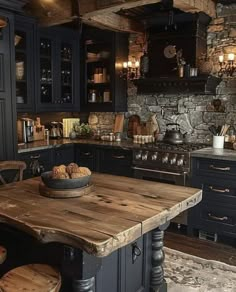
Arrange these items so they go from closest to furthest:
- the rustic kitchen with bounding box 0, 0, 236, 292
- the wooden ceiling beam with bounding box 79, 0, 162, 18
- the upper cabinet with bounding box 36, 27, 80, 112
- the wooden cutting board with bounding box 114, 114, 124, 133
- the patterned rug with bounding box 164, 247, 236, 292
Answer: the rustic kitchen with bounding box 0, 0, 236, 292 < the patterned rug with bounding box 164, 247, 236, 292 < the wooden ceiling beam with bounding box 79, 0, 162, 18 < the upper cabinet with bounding box 36, 27, 80, 112 < the wooden cutting board with bounding box 114, 114, 124, 133

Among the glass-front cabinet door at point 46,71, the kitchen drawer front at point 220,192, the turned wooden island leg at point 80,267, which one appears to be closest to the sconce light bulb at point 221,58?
the kitchen drawer front at point 220,192

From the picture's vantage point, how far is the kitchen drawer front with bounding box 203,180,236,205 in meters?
3.67

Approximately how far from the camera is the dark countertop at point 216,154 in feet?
11.9

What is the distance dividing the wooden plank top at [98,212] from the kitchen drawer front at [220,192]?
148cm

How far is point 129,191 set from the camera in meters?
2.34

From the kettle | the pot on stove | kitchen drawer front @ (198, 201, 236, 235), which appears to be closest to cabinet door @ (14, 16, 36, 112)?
the kettle

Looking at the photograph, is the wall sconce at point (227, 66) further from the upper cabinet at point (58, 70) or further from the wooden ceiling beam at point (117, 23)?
the upper cabinet at point (58, 70)

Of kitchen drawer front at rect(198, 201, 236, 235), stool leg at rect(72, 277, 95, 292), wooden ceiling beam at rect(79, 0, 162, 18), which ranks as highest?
wooden ceiling beam at rect(79, 0, 162, 18)

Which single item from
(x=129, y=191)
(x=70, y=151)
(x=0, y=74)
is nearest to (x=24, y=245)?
(x=129, y=191)

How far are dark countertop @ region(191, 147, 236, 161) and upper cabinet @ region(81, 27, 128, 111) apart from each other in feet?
5.36

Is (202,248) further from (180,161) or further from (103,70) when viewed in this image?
(103,70)

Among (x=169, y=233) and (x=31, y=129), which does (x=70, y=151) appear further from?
(x=169, y=233)

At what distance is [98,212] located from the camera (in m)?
1.88

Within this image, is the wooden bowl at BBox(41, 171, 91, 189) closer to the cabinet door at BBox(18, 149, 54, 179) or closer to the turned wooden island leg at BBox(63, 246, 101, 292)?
the turned wooden island leg at BBox(63, 246, 101, 292)
